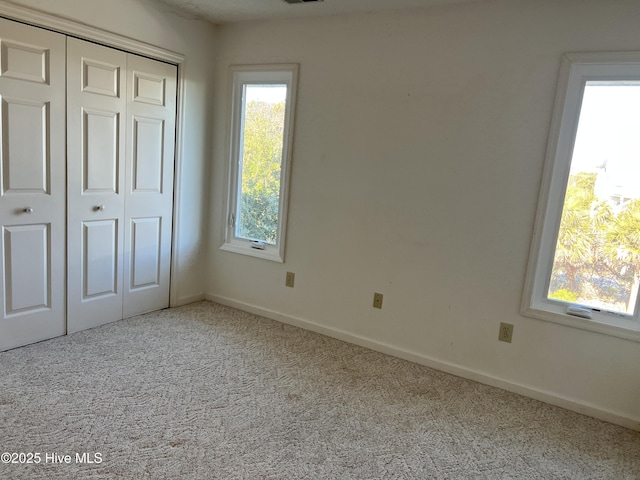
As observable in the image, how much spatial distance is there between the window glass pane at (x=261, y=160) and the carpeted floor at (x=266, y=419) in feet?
3.43

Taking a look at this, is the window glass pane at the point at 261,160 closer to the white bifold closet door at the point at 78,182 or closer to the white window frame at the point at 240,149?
the white window frame at the point at 240,149

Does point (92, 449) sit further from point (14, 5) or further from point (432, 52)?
point (432, 52)

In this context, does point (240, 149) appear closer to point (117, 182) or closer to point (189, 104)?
point (189, 104)

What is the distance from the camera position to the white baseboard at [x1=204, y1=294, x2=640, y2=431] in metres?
2.40

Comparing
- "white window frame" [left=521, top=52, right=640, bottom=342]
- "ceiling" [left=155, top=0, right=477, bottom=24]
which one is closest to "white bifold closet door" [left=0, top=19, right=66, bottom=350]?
"ceiling" [left=155, top=0, right=477, bottom=24]

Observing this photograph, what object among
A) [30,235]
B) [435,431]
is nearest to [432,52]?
[435,431]

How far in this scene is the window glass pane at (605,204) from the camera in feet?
7.55

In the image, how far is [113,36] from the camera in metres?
2.78

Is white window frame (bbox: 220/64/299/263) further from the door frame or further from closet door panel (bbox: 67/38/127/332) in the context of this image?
closet door panel (bbox: 67/38/127/332)

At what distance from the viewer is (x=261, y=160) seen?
11.4 ft

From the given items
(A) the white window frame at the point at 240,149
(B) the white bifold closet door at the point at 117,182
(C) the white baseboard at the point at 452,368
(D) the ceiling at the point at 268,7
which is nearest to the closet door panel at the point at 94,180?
(B) the white bifold closet door at the point at 117,182

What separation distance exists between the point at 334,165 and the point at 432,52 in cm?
96

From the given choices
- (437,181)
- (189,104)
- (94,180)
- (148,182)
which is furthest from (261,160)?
(437,181)

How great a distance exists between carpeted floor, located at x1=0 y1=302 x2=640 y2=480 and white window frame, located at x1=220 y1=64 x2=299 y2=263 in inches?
33.9
